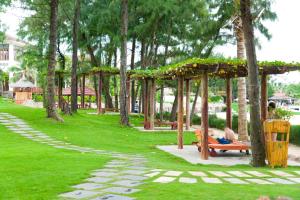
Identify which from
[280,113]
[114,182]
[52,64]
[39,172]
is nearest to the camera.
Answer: [114,182]

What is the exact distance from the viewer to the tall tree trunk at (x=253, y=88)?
1067 centimetres

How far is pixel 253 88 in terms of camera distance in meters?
10.8

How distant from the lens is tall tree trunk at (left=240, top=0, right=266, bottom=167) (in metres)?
10.7

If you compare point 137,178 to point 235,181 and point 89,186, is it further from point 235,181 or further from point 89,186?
point 235,181

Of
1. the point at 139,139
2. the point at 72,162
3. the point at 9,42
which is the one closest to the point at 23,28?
the point at 139,139

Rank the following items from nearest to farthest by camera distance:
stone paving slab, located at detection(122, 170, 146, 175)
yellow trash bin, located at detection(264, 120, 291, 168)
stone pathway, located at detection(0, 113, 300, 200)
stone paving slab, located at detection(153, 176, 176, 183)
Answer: stone pathway, located at detection(0, 113, 300, 200)
stone paving slab, located at detection(153, 176, 176, 183)
stone paving slab, located at detection(122, 170, 146, 175)
yellow trash bin, located at detection(264, 120, 291, 168)

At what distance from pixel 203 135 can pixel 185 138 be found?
6.40 metres

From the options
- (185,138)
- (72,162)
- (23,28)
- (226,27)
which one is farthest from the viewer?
(23,28)

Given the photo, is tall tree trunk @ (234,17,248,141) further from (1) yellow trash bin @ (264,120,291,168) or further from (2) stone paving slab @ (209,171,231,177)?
(2) stone paving slab @ (209,171,231,177)

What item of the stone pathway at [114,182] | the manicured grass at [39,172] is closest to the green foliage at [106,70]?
the manicured grass at [39,172]

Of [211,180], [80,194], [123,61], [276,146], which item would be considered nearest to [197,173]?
[211,180]

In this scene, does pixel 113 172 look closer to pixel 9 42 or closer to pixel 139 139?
pixel 139 139

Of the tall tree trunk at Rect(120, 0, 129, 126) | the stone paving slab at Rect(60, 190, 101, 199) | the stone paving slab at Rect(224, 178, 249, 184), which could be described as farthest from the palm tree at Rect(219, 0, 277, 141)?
the stone paving slab at Rect(60, 190, 101, 199)

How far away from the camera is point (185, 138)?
19219 millimetres
